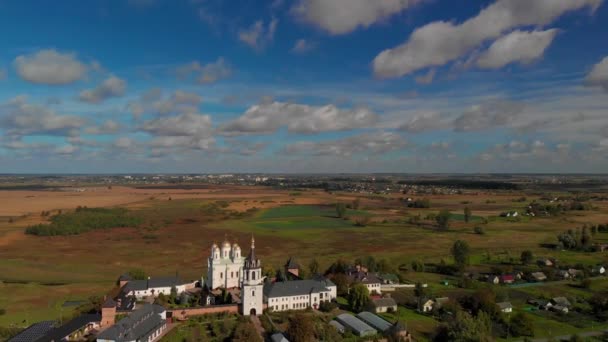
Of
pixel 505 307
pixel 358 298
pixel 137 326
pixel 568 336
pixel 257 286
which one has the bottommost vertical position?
pixel 568 336

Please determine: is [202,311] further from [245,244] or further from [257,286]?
[245,244]

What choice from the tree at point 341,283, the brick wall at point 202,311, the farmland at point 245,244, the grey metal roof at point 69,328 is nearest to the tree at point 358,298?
the farmland at point 245,244

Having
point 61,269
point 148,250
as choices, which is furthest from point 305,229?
point 61,269

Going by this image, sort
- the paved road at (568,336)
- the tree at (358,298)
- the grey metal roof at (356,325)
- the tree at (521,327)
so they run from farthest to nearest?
1. the tree at (358,298)
2. the tree at (521,327)
3. the grey metal roof at (356,325)
4. the paved road at (568,336)

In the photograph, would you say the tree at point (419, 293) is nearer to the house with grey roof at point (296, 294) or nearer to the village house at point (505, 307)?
the village house at point (505, 307)

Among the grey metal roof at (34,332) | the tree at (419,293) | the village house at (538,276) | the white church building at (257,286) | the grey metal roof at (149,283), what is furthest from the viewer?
the village house at (538,276)

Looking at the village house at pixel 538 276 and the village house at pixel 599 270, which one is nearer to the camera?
the village house at pixel 538 276

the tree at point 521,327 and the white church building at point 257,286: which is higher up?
the white church building at point 257,286

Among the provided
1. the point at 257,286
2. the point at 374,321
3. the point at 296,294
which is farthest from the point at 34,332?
the point at 374,321
